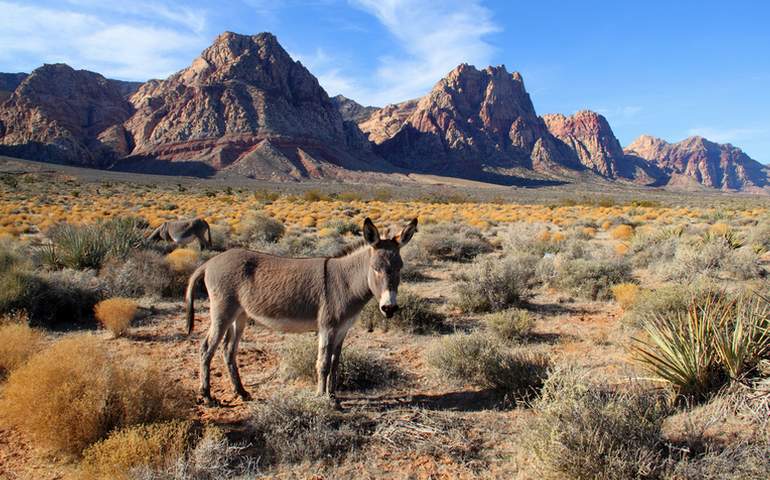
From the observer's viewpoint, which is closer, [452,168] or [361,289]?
[361,289]

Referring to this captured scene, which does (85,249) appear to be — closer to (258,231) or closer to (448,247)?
(258,231)

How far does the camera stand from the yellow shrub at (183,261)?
32.3 ft

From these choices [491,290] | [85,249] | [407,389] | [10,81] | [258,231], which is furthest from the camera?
[10,81]

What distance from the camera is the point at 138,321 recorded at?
7625 mm

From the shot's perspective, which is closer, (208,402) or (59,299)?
(208,402)

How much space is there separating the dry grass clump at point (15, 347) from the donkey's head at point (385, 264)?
426cm

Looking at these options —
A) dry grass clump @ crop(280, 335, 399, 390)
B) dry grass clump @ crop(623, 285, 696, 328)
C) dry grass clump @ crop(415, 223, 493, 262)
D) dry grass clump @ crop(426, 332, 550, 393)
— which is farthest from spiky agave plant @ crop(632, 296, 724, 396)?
dry grass clump @ crop(415, 223, 493, 262)

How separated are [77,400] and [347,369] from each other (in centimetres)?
273

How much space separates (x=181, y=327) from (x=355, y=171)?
115 m

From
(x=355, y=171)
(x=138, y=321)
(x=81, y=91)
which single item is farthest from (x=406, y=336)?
(x=81, y=91)

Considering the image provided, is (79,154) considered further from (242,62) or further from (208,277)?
(208,277)

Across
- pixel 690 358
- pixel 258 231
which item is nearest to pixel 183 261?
pixel 258 231

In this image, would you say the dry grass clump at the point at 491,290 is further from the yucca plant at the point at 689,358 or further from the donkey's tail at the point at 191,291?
the donkey's tail at the point at 191,291

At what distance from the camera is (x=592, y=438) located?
10.2ft
